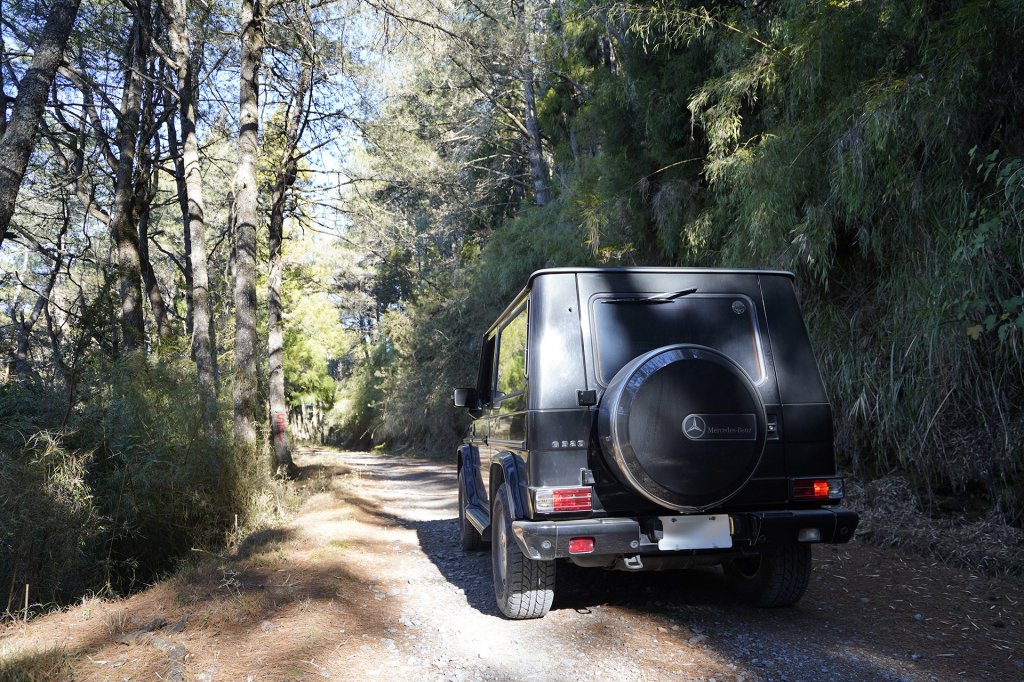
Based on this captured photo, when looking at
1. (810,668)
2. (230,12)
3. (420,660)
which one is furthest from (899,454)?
(230,12)

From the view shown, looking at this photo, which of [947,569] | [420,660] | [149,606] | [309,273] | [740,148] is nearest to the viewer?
[420,660]

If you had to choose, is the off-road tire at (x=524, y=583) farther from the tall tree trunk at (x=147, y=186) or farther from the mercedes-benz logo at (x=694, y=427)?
the tall tree trunk at (x=147, y=186)

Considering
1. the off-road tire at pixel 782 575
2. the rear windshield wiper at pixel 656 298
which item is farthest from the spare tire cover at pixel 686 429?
the off-road tire at pixel 782 575

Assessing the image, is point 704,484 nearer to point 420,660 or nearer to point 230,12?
point 420,660

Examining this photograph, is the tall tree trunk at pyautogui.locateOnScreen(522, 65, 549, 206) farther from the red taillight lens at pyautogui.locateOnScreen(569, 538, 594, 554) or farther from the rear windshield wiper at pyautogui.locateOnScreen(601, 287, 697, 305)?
the red taillight lens at pyautogui.locateOnScreen(569, 538, 594, 554)

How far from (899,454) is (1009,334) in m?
1.71

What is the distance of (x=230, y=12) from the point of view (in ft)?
42.8

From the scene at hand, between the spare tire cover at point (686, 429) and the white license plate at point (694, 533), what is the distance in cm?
13

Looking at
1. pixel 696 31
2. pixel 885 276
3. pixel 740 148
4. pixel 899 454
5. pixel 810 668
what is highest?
pixel 696 31

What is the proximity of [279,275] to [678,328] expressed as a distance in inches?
484

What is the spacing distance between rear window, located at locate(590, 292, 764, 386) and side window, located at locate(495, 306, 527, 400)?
60cm

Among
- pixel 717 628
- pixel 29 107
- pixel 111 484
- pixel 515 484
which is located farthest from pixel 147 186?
pixel 717 628

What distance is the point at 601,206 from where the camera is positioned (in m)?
10.2

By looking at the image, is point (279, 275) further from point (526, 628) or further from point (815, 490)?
point (815, 490)
